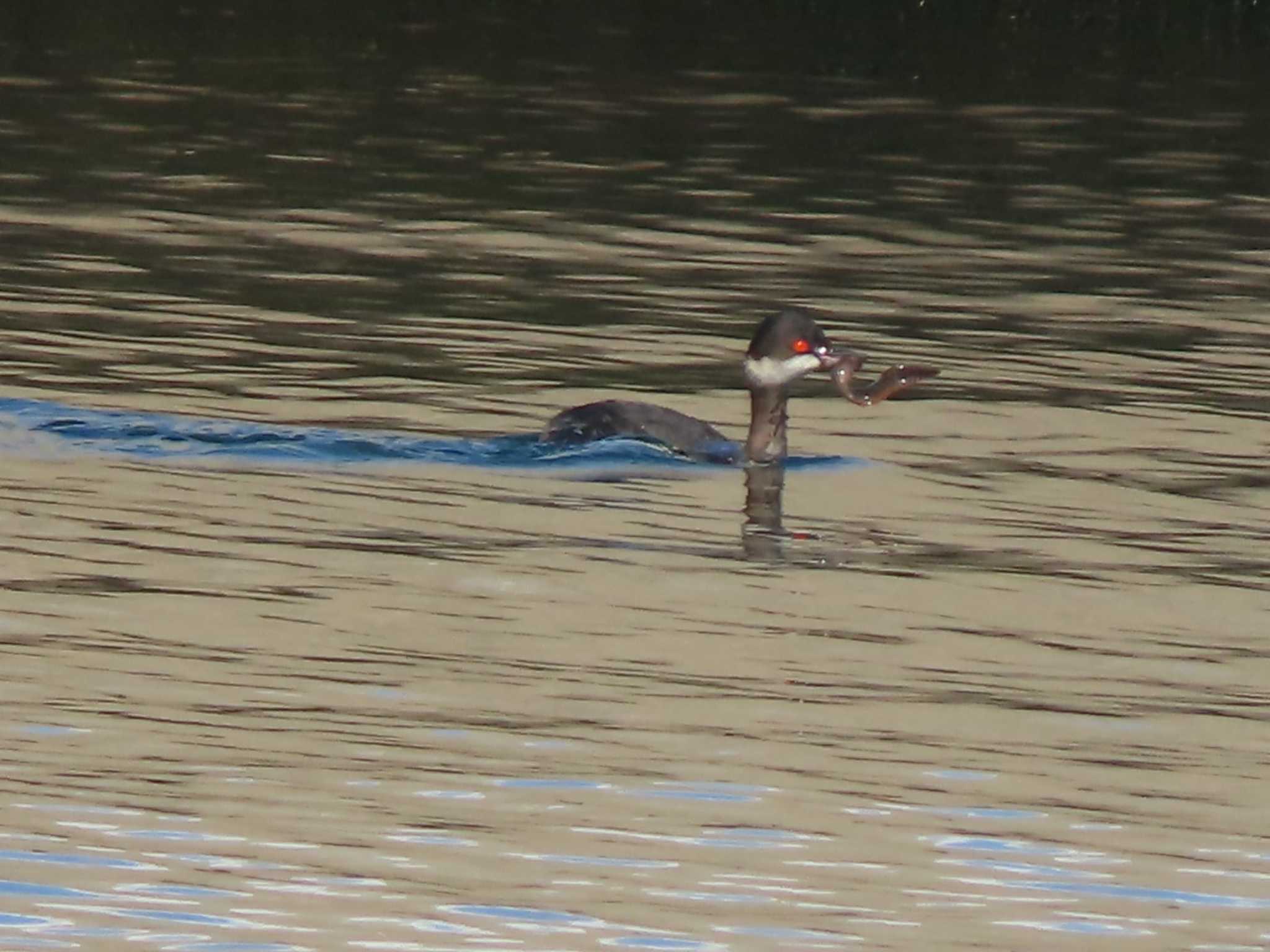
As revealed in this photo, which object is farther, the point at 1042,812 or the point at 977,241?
the point at 977,241

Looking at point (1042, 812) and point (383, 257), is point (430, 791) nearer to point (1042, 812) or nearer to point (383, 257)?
point (1042, 812)

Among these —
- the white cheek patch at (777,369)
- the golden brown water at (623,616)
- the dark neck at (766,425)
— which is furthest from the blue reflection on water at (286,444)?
the white cheek patch at (777,369)

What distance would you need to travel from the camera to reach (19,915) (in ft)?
28.3

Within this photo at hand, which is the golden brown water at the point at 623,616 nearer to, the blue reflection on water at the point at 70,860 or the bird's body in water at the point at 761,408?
the blue reflection on water at the point at 70,860

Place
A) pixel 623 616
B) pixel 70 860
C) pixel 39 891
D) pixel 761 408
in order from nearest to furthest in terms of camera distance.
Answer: pixel 39 891, pixel 70 860, pixel 623 616, pixel 761 408

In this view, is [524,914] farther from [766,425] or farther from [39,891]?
[766,425]

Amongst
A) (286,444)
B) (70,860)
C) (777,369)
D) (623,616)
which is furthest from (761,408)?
(70,860)

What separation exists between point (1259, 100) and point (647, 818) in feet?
93.4

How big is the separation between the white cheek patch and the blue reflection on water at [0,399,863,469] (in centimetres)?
64

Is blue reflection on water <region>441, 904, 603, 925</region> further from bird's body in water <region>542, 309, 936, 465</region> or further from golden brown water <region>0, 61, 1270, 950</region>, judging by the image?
bird's body in water <region>542, 309, 936, 465</region>

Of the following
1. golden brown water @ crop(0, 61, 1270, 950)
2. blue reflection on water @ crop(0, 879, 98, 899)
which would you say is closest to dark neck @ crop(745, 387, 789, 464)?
golden brown water @ crop(0, 61, 1270, 950)

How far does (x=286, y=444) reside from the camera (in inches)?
632

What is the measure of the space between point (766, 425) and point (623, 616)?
4.18 metres

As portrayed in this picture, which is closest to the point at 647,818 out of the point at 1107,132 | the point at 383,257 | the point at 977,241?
the point at 383,257
